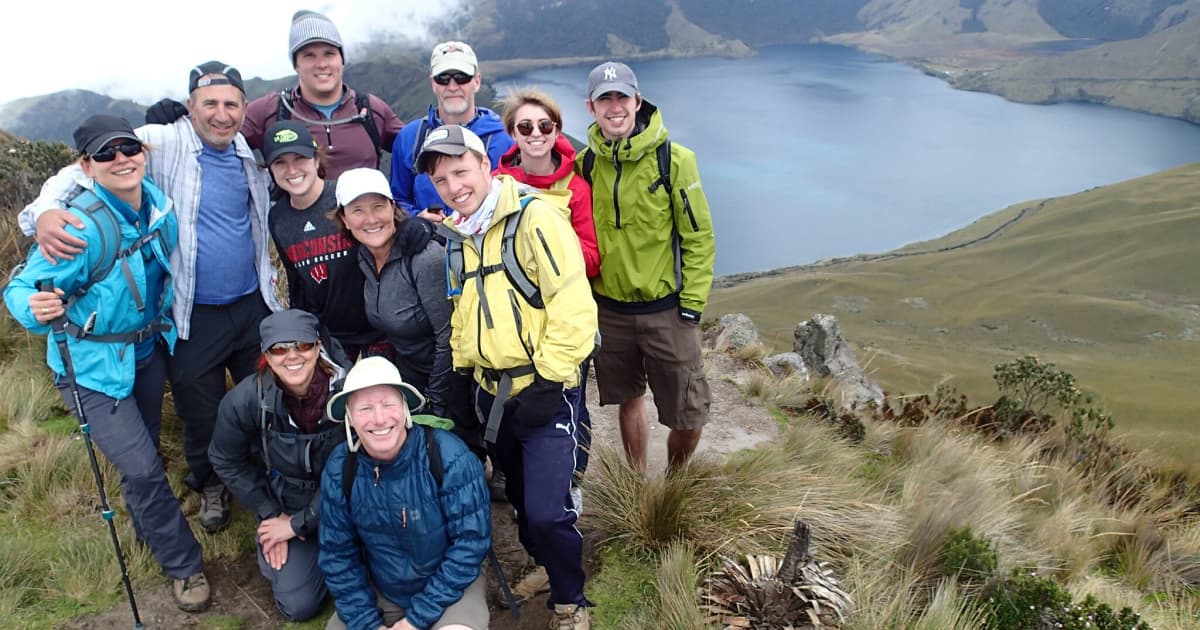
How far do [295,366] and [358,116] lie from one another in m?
1.80

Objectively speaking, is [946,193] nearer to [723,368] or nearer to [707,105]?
[707,105]

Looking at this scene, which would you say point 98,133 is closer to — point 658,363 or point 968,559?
point 658,363

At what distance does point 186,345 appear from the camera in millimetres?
3924

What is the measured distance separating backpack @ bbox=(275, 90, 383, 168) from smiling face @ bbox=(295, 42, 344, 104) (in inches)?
4.9

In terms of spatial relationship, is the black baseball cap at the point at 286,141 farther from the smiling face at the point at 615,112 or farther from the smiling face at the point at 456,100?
the smiling face at the point at 615,112

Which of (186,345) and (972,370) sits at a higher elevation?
(186,345)

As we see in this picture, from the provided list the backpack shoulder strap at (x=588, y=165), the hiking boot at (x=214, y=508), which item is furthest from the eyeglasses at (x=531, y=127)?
the hiking boot at (x=214, y=508)

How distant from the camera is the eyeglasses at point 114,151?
3.27 metres

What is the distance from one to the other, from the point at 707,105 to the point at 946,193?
4515 centimetres

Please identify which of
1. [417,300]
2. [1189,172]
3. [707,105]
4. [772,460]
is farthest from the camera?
[707,105]

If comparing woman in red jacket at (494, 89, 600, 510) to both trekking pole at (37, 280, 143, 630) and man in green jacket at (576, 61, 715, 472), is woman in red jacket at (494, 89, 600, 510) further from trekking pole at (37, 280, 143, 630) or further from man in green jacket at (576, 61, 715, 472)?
trekking pole at (37, 280, 143, 630)

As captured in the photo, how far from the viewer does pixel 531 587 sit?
3.95 metres

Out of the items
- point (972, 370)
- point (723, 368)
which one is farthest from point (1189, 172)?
point (723, 368)

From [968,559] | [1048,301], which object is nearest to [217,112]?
[968,559]
